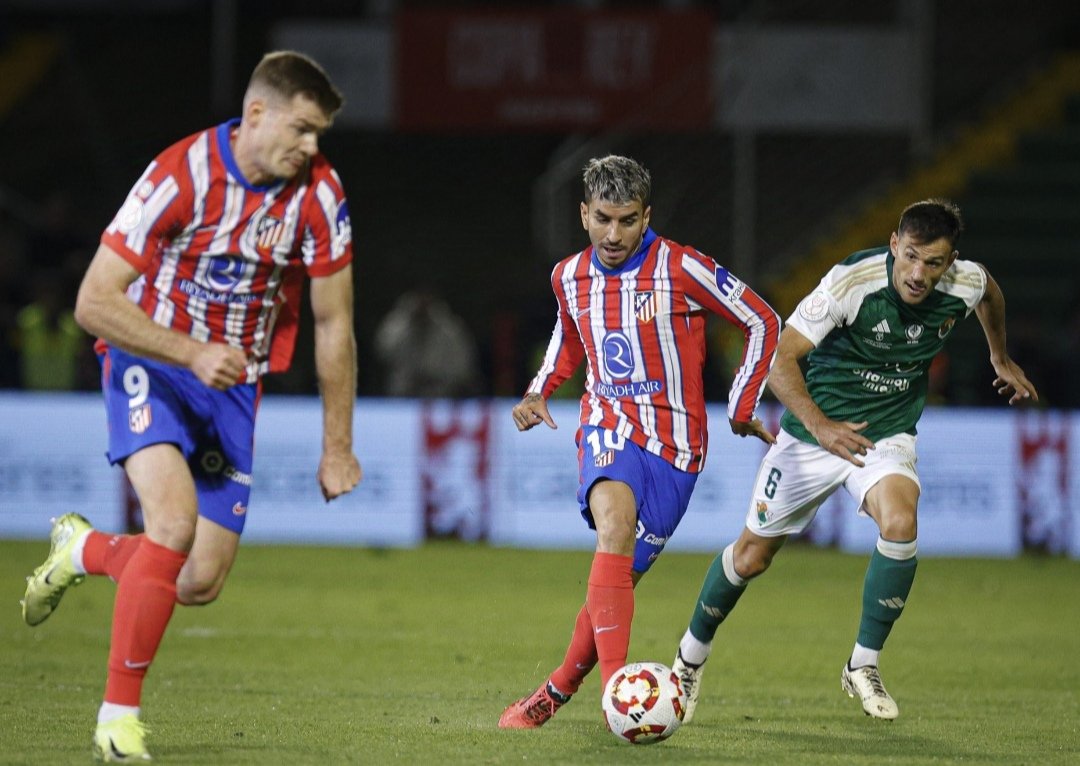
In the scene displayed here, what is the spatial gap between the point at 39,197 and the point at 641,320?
1591 centimetres

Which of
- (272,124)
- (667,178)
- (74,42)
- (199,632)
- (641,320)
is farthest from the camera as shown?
(74,42)

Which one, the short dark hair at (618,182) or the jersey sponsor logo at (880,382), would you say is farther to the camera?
the jersey sponsor logo at (880,382)

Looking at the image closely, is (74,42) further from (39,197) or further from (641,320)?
(641,320)

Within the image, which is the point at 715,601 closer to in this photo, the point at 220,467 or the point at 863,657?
the point at 863,657

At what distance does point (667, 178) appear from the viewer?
1911 centimetres

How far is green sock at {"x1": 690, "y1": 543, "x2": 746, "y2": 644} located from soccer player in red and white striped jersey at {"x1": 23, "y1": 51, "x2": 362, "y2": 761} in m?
2.06

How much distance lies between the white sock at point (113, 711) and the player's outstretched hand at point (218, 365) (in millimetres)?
1011

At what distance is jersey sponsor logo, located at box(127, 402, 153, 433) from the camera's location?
5602mm

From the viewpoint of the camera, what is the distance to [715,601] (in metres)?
7.21

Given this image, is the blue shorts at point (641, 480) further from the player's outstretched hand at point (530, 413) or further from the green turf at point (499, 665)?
the green turf at point (499, 665)

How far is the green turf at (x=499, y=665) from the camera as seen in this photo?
19.5 feet

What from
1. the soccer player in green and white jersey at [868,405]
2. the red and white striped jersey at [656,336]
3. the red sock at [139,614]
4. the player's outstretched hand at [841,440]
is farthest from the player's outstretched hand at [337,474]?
the player's outstretched hand at [841,440]

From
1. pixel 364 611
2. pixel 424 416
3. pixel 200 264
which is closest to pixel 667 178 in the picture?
pixel 424 416

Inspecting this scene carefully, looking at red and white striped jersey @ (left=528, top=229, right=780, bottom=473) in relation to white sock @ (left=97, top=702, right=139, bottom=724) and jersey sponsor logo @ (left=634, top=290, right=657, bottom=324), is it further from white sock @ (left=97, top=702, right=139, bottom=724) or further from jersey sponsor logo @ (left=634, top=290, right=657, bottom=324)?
white sock @ (left=97, top=702, right=139, bottom=724)
